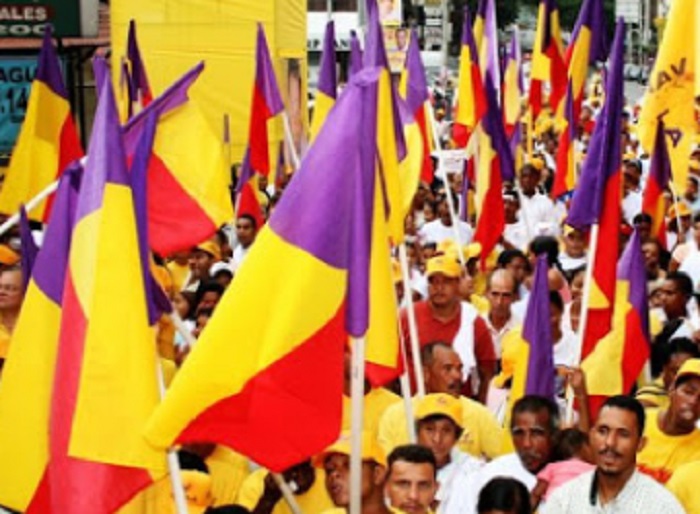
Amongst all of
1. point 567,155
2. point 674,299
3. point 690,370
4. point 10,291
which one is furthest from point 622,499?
point 567,155

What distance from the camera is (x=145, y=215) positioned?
261 inches

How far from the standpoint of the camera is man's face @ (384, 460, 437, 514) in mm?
6406

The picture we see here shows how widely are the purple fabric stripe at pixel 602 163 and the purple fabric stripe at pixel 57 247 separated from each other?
3.10 m

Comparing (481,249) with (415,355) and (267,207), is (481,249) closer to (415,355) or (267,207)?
(267,207)

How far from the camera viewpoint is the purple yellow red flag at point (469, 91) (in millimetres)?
12477

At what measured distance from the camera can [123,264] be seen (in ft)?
20.1

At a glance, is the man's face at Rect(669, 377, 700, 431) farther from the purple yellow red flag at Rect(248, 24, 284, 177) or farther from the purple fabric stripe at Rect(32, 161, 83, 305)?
the purple yellow red flag at Rect(248, 24, 284, 177)

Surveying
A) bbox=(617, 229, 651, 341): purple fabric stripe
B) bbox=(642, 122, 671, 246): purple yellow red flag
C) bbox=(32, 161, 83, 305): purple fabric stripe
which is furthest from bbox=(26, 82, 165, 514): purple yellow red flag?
bbox=(642, 122, 671, 246): purple yellow red flag

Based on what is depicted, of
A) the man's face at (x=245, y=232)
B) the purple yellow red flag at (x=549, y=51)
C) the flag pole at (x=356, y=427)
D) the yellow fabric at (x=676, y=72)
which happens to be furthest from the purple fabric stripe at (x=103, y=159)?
the purple yellow red flag at (x=549, y=51)

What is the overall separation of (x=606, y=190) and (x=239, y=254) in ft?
13.1

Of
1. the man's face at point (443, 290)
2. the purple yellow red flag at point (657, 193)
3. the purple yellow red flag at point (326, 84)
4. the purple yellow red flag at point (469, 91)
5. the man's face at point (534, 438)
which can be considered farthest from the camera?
the purple yellow red flag at point (657, 193)

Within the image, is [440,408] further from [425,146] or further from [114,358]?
[425,146]

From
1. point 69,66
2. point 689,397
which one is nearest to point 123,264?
point 689,397

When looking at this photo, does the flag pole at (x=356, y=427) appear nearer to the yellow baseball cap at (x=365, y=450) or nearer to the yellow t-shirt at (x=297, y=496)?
A: the yellow baseball cap at (x=365, y=450)
